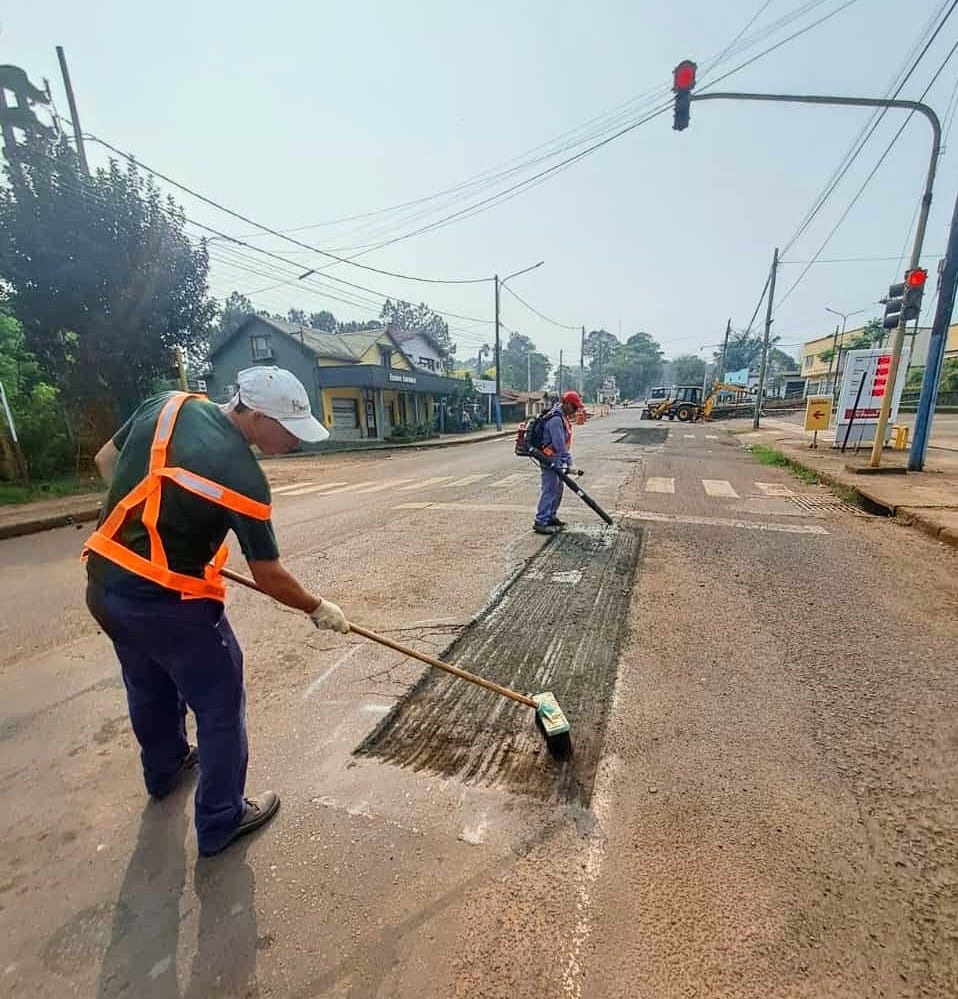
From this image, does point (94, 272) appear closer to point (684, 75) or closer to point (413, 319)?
A: point (684, 75)

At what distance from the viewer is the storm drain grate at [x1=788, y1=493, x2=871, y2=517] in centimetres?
722

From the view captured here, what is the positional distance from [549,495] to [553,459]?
443 mm

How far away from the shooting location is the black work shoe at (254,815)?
74.0 inches

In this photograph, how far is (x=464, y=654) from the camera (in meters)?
3.27

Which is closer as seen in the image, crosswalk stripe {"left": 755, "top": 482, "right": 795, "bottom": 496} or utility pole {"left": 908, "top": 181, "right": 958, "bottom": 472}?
utility pole {"left": 908, "top": 181, "right": 958, "bottom": 472}

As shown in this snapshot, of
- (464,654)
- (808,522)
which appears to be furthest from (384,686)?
(808,522)

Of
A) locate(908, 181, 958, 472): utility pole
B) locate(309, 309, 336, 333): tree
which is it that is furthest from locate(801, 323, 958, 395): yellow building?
locate(309, 309, 336, 333): tree

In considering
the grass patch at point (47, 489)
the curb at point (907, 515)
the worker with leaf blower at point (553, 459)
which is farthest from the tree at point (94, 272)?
the curb at point (907, 515)

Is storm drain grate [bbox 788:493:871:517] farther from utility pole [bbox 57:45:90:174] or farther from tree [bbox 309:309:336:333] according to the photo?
tree [bbox 309:309:336:333]

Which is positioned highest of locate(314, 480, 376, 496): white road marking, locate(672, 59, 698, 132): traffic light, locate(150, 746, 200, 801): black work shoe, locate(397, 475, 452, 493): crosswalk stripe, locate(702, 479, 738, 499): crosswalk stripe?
locate(672, 59, 698, 132): traffic light

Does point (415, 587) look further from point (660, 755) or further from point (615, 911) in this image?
point (615, 911)

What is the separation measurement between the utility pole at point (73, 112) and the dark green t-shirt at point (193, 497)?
43.1 feet

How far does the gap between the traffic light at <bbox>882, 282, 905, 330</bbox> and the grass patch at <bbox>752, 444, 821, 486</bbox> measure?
2.98 m

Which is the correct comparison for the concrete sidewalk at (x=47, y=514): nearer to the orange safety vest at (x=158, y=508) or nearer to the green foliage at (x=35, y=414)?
the green foliage at (x=35, y=414)
